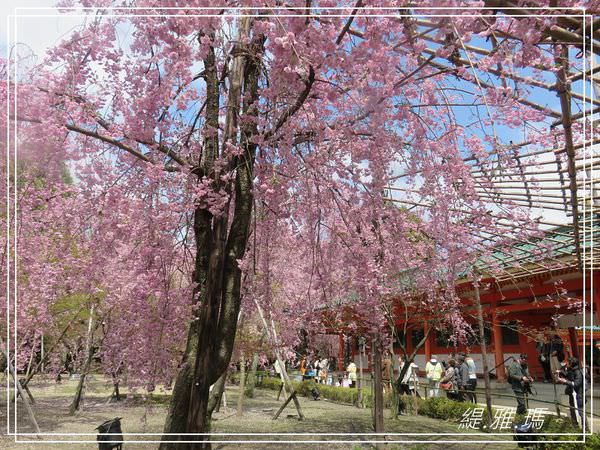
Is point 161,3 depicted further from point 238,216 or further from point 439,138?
point 439,138

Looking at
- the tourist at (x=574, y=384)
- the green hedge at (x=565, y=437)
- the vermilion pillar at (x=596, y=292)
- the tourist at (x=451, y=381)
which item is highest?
the vermilion pillar at (x=596, y=292)

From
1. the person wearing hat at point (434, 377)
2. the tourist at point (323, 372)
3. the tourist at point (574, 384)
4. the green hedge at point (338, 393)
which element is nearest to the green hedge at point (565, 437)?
the tourist at point (574, 384)

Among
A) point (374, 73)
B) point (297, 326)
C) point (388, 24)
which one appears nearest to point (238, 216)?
point (374, 73)

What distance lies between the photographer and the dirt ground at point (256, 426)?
7.91 meters

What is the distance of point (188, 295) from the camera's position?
4.91 metres

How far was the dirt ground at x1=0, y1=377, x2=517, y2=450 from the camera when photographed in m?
7.91

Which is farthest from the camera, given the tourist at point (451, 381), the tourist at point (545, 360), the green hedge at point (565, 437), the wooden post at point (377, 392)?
the tourist at point (545, 360)

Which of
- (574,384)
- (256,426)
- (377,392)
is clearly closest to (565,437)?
(574,384)

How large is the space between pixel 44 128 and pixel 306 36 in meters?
2.04

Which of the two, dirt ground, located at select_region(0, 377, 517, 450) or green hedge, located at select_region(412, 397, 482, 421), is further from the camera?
green hedge, located at select_region(412, 397, 482, 421)

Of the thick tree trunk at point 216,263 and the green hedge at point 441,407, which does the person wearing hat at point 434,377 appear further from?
the thick tree trunk at point 216,263

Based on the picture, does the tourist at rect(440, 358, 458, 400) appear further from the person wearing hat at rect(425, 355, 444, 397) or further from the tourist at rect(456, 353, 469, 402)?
the person wearing hat at rect(425, 355, 444, 397)

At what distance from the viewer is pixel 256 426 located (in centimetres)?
1013

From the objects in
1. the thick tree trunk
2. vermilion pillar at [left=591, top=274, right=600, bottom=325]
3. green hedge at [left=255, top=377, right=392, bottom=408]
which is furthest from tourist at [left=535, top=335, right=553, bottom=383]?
the thick tree trunk
